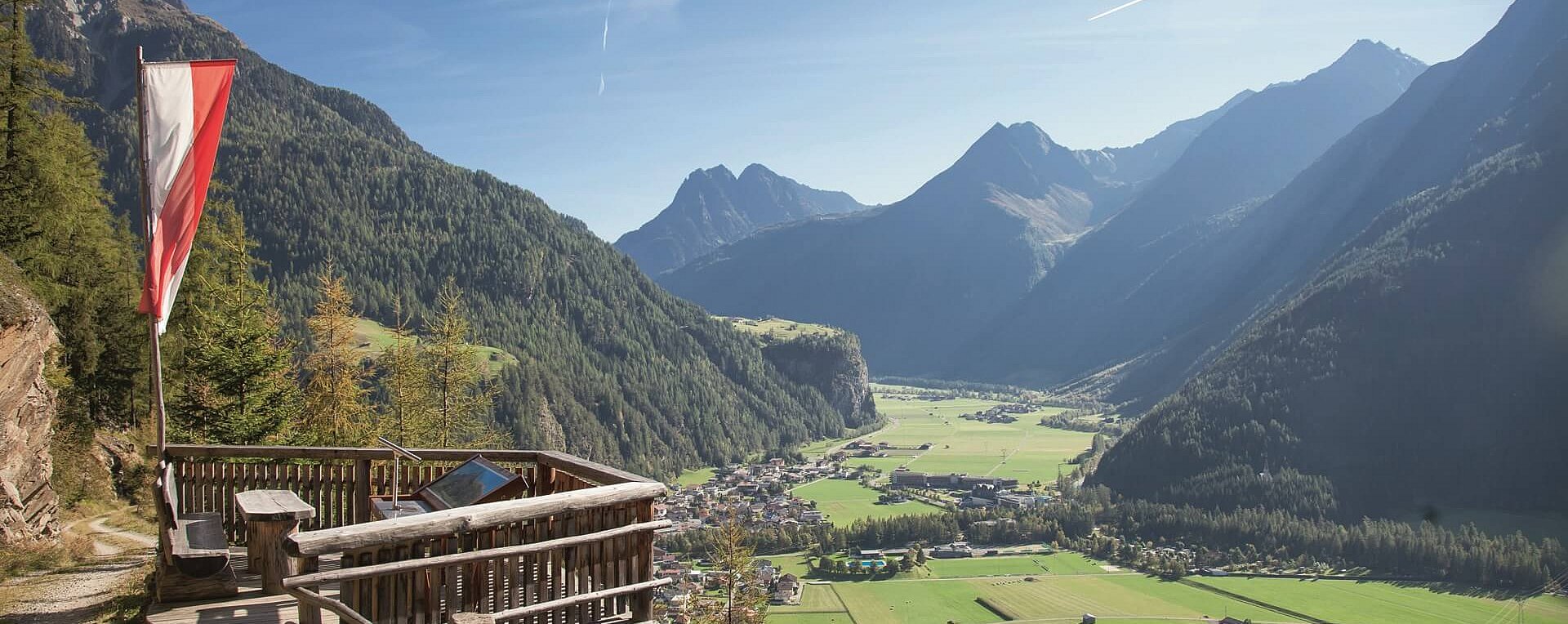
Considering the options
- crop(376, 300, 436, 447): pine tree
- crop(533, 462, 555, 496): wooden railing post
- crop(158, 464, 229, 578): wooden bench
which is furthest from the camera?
crop(376, 300, 436, 447): pine tree

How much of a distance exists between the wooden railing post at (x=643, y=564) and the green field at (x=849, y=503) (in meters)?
90.6

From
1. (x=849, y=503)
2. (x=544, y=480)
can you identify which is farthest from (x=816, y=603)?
(x=544, y=480)

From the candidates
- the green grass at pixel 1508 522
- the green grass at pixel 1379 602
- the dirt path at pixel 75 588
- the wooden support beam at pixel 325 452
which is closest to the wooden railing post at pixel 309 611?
the wooden support beam at pixel 325 452

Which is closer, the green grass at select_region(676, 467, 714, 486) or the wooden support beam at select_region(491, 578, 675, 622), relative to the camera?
the wooden support beam at select_region(491, 578, 675, 622)

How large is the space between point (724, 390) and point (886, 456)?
38521 mm

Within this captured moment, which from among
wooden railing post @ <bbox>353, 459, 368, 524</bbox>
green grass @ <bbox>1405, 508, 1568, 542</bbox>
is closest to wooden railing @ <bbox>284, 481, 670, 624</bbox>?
wooden railing post @ <bbox>353, 459, 368, 524</bbox>

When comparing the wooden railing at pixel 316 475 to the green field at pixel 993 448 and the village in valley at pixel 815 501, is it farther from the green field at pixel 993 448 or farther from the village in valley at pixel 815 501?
the green field at pixel 993 448

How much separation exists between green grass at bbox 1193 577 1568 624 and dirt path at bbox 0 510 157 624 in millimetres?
82575

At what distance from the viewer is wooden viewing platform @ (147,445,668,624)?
6.85m

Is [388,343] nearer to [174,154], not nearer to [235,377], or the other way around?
[235,377]

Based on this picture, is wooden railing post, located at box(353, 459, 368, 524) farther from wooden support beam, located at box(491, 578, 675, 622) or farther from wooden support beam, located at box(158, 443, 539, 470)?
wooden support beam, located at box(491, 578, 675, 622)

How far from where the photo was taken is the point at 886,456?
155 metres

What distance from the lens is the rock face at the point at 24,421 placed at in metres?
17.2

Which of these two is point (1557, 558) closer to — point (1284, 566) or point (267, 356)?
point (1284, 566)
